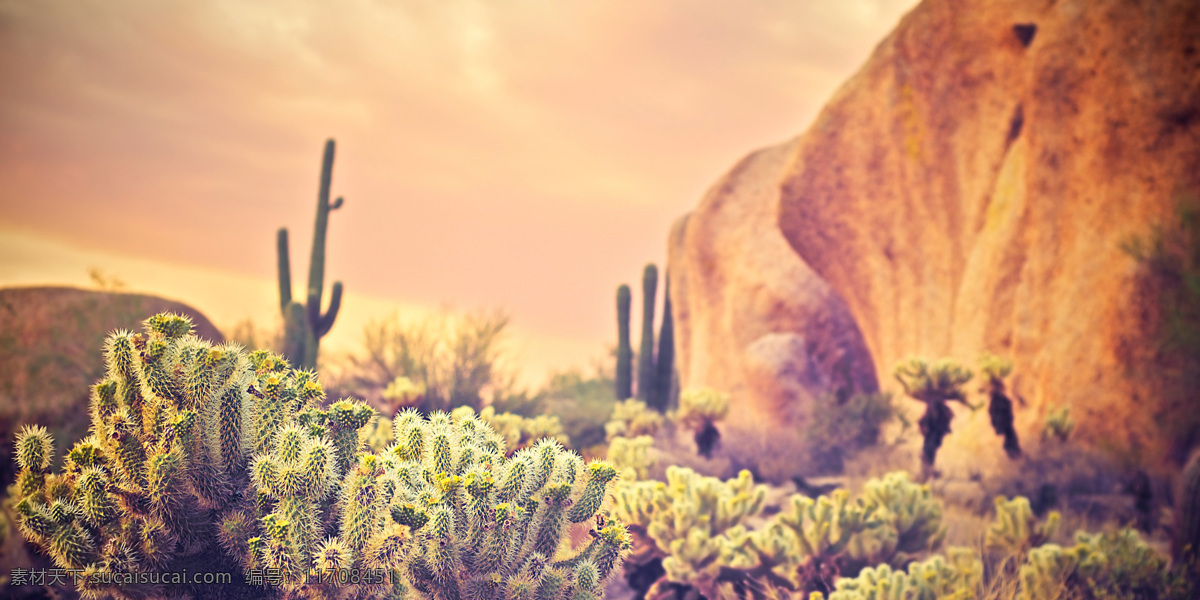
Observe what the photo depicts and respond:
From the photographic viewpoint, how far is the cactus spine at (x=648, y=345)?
15406 millimetres

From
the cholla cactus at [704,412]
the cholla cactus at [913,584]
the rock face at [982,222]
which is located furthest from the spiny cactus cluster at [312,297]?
the cholla cactus at [913,584]

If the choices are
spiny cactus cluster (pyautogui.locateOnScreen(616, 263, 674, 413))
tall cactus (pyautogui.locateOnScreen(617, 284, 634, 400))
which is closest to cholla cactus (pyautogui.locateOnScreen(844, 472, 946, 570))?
spiny cactus cluster (pyautogui.locateOnScreen(616, 263, 674, 413))

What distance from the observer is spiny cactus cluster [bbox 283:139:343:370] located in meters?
12.0

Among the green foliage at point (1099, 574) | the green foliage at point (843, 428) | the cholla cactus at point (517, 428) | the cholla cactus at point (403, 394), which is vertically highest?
the cholla cactus at point (403, 394)

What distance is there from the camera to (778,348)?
13.2m

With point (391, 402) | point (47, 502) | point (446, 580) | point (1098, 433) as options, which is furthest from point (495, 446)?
point (1098, 433)

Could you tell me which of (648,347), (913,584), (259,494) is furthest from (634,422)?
(259,494)

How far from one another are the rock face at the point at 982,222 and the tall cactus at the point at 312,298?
7.43 meters

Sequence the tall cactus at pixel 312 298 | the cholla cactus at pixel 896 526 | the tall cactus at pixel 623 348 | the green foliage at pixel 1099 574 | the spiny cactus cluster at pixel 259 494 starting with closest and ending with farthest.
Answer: the spiny cactus cluster at pixel 259 494
the green foliage at pixel 1099 574
the cholla cactus at pixel 896 526
the tall cactus at pixel 312 298
the tall cactus at pixel 623 348

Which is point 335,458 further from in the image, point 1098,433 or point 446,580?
point 1098,433

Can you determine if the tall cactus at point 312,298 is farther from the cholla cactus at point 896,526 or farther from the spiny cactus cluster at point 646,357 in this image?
the cholla cactus at point 896,526

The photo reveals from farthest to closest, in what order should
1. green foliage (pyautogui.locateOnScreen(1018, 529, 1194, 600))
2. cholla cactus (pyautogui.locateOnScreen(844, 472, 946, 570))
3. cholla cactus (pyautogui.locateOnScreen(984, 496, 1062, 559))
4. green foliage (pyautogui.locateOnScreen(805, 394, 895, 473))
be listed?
green foliage (pyautogui.locateOnScreen(805, 394, 895, 473)), cholla cactus (pyautogui.locateOnScreen(984, 496, 1062, 559)), cholla cactus (pyautogui.locateOnScreen(844, 472, 946, 570)), green foliage (pyautogui.locateOnScreen(1018, 529, 1194, 600))

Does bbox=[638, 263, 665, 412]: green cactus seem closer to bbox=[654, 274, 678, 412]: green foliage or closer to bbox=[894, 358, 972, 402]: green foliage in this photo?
bbox=[654, 274, 678, 412]: green foliage

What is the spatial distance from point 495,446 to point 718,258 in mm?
12586
